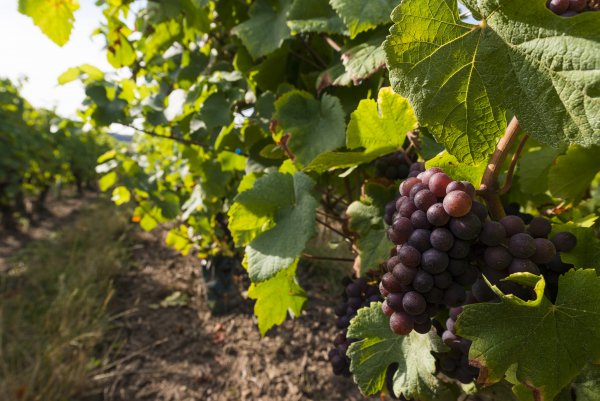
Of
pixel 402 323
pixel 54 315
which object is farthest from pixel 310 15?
pixel 54 315

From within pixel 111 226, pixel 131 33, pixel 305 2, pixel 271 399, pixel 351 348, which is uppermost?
pixel 305 2

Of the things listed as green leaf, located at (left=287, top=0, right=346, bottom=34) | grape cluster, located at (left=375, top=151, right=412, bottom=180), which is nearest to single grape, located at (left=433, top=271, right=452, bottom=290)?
grape cluster, located at (left=375, top=151, right=412, bottom=180)

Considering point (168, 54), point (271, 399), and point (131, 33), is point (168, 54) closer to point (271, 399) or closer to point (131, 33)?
point (131, 33)

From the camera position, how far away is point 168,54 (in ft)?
7.17

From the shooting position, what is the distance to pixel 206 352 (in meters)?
3.37

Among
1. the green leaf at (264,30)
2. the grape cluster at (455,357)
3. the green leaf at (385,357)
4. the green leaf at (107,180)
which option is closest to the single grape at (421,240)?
the grape cluster at (455,357)

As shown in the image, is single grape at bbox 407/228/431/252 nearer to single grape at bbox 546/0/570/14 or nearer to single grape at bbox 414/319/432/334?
single grape at bbox 414/319/432/334

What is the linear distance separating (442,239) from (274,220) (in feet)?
1.89

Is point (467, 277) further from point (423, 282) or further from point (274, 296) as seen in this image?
point (274, 296)

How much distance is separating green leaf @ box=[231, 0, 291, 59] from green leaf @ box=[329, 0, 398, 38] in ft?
1.28

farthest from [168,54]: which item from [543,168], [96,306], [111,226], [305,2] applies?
[111,226]

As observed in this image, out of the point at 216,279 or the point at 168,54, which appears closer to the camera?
the point at 168,54

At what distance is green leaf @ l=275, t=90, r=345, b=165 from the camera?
1.18 m

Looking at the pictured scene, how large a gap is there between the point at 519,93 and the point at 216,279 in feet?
12.1
